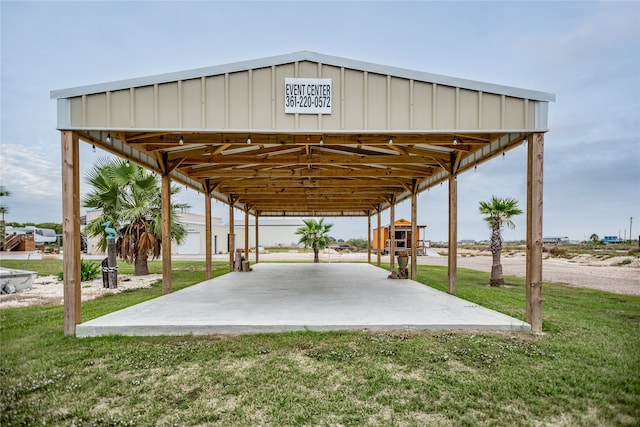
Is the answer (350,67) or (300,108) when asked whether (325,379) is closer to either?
(300,108)

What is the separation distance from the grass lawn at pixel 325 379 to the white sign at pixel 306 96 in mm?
3134

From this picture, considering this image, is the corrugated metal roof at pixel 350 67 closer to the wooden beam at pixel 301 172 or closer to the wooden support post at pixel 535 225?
the wooden support post at pixel 535 225

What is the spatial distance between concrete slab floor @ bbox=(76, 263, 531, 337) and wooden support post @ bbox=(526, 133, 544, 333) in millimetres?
386

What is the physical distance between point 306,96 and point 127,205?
9403mm

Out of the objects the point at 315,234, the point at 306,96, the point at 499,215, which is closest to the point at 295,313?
the point at 306,96

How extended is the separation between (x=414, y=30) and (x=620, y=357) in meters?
10.9

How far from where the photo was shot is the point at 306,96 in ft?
17.5

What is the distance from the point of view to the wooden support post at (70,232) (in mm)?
5133

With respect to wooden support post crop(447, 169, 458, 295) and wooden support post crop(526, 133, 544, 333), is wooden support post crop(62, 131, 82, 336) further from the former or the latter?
wooden support post crop(447, 169, 458, 295)

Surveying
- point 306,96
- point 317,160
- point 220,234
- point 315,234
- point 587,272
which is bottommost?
point 587,272

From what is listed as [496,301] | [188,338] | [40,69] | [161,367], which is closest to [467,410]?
[161,367]

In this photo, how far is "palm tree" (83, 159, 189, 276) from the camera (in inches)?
458

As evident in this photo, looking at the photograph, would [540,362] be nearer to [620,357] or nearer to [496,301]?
[620,357]

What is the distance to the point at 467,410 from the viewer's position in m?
2.94
